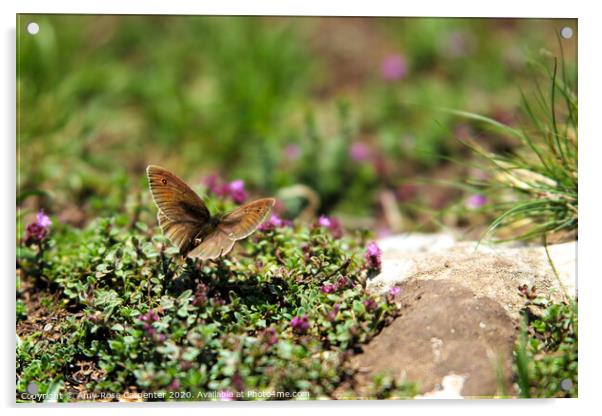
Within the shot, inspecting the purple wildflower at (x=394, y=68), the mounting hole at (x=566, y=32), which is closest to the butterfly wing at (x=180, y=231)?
the mounting hole at (x=566, y=32)

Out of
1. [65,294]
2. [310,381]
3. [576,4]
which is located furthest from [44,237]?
[576,4]

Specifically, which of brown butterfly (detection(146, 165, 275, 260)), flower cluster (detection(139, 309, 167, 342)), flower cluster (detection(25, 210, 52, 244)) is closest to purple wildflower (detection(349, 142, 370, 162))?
brown butterfly (detection(146, 165, 275, 260))

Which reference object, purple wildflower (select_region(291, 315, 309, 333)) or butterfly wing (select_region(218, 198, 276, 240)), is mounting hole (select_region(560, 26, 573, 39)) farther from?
purple wildflower (select_region(291, 315, 309, 333))

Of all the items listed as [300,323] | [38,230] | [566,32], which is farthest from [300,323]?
[566,32]

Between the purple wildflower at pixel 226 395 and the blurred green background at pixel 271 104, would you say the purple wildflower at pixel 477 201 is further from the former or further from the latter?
the purple wildflower at pixel 226 395

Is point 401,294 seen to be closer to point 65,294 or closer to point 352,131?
point 65,294
